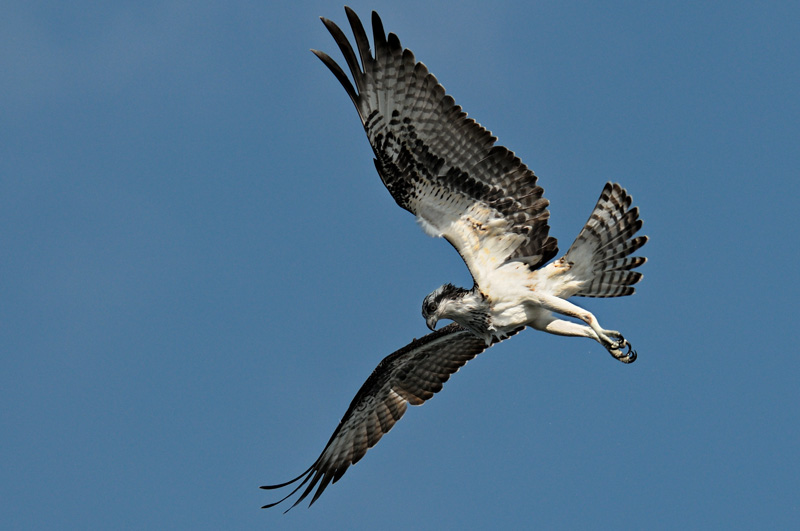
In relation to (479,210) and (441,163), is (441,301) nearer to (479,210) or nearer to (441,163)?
(479,210)

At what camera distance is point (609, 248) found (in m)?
10.9

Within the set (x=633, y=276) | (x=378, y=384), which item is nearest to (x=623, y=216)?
(x=633, y=276)

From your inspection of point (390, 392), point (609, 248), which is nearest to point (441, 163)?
point (609, 248)

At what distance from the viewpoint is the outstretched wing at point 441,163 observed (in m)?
10.3

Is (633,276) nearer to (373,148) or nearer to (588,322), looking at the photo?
(588,322)

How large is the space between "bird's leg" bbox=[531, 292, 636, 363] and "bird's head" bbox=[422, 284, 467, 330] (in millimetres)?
804

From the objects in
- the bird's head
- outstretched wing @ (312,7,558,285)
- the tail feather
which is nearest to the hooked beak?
the bird's head

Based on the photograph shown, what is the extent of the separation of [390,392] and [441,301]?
2214mm

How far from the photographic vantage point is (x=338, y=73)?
10.3 m

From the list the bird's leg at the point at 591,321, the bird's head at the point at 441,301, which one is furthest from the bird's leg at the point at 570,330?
the bird's head at the point at 441,301

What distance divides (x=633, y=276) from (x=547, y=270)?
2.77ft

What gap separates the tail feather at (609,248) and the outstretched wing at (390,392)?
6.95ft

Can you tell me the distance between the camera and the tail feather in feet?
35.5

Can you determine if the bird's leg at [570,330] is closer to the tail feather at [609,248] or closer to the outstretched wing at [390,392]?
the tail feather at [609,248]
